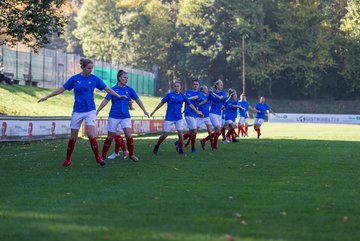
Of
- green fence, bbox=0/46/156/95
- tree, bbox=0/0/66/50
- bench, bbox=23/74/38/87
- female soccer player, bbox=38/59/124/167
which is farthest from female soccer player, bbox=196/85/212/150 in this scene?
bench, bbox=23/74/38/87

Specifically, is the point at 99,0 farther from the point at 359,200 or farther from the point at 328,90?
the point at 359,200

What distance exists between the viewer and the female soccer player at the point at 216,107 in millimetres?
23175

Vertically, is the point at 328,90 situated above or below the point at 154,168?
above

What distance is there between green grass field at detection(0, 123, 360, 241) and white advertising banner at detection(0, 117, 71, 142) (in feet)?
34.0

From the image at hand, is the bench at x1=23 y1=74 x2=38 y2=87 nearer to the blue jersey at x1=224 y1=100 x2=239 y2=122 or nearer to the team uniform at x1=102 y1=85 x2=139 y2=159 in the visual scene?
the blue jersey at x1=224 y1=100 x2=239 y2=122

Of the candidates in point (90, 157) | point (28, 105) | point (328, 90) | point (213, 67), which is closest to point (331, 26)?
point (328, 90)

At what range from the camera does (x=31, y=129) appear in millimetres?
29250

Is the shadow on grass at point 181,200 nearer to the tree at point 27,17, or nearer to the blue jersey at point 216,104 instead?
the blue jersey at point 216,104

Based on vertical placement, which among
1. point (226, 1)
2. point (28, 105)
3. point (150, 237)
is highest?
point (226, 1)

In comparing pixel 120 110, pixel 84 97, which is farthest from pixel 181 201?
pixel 120 110

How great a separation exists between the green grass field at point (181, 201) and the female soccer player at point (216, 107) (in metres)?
5.99

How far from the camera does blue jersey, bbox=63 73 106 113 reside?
51.1ft

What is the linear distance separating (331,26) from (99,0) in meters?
31.0

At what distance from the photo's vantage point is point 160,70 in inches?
3607
